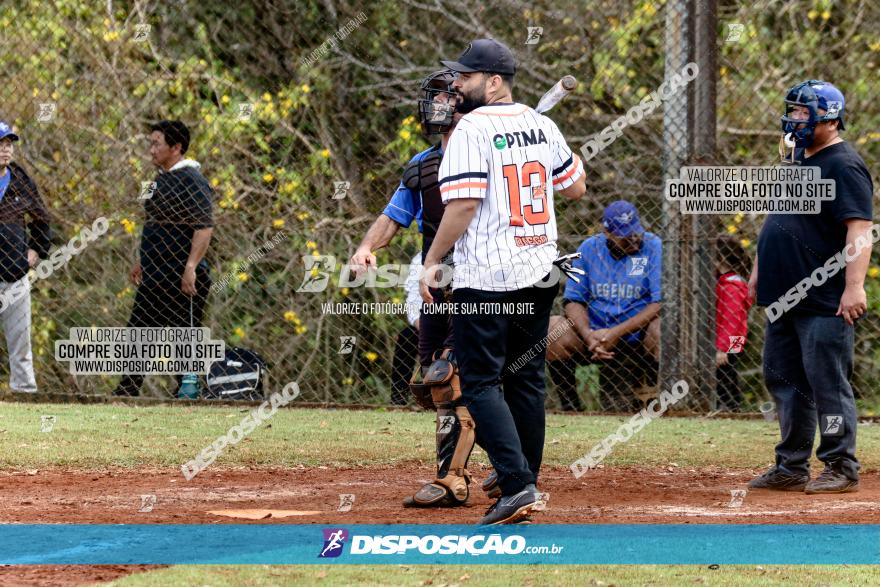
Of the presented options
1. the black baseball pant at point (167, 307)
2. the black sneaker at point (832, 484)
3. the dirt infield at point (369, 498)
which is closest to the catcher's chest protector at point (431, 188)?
the dirt infield at point (369, 498)

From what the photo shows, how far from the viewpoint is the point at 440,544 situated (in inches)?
192

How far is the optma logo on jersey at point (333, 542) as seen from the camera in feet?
15.4

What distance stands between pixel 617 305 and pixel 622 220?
61 cm

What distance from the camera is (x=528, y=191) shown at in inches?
211

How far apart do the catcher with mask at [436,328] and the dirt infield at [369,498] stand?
0.50 ft

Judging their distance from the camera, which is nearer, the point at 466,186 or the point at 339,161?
the point at 466,186

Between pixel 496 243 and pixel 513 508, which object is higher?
pixel 496 243

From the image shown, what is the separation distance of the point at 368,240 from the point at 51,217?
5086 mm

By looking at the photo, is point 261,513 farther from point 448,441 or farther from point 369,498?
point 448,441

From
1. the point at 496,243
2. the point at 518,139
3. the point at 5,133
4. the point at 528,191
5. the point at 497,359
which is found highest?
the point at 5,133

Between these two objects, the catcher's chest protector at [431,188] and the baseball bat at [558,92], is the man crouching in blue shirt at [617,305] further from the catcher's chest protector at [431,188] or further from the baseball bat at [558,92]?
the baseball bat at [558,92]

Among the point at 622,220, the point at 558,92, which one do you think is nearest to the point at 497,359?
the point at 558,92

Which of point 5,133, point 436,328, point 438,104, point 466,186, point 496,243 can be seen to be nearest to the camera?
point 466,186

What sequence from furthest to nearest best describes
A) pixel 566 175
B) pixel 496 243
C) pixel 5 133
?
pixel 5 133, pixel 566 175, pixel 496 243
